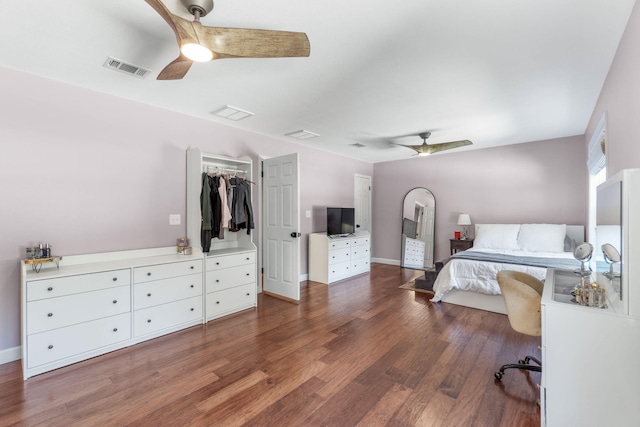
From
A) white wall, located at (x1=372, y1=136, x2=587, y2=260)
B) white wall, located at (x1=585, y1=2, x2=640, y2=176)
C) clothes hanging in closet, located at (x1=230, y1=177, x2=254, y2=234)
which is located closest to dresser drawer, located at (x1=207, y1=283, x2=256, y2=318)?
clothes hanging in closet, located at (x1=230, y1=177, x2=254, y2=234)

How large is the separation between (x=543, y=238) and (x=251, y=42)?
496cm

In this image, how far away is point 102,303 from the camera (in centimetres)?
246

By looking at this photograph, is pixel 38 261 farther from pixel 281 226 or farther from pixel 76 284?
pixel 281 226

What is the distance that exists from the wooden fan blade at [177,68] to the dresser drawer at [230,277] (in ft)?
6.77

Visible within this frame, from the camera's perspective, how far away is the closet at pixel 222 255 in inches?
128

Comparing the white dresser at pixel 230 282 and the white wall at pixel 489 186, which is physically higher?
the white wall at pixel 489 186

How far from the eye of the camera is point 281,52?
169 centimetres

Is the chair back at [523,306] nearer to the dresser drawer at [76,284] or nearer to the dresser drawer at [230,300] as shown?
the dresser drawer at [230,300]

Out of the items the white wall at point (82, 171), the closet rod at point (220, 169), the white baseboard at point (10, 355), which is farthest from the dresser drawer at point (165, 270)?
the closet rod at point (220, 169)

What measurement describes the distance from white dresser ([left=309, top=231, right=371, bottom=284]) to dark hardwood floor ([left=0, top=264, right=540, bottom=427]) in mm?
1610

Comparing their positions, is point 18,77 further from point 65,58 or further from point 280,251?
point 280,251

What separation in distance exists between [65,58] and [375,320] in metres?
3.76

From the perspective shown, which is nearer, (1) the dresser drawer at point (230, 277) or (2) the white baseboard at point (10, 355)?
(2) the white baseboard at point (10, 355)

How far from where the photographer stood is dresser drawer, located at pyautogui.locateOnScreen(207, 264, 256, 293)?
324cm
